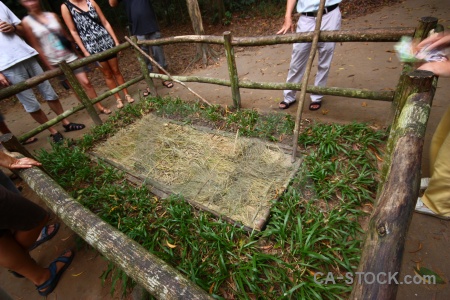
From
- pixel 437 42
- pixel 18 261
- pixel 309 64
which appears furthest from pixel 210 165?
pixel 437 42

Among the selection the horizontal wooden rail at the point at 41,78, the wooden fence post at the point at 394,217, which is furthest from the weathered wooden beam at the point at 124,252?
the horizontal wooden rail at the point at 41,78

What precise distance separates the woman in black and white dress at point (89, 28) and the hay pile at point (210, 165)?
5.37ft

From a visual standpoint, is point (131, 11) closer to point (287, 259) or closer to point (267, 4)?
point (287, 259)

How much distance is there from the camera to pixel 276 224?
2.13 metres

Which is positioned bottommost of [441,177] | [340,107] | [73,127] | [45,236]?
[45,236]

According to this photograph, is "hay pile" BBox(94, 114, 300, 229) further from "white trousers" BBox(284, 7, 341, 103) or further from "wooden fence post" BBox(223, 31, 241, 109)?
"white trousers" BBox(284, 7, 341, 103)

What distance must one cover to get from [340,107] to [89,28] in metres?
4.27

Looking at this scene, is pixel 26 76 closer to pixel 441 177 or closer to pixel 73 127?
pixel 73 127

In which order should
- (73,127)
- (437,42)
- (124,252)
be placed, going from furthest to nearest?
1. (73,127)
2. (437,42)
3. (124,252)

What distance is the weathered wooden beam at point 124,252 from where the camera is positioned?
3.75 ft

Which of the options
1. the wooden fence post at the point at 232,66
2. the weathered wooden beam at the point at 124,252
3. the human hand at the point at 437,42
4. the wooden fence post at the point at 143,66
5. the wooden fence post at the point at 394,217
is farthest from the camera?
the wooden fence post at the point at 143,66

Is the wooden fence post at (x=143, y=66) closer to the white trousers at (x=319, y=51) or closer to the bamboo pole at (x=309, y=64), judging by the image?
the white trousers at (x=319, y=51)

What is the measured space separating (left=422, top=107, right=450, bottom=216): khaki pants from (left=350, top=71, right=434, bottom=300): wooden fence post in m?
0.72

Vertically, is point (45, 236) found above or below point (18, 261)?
below
